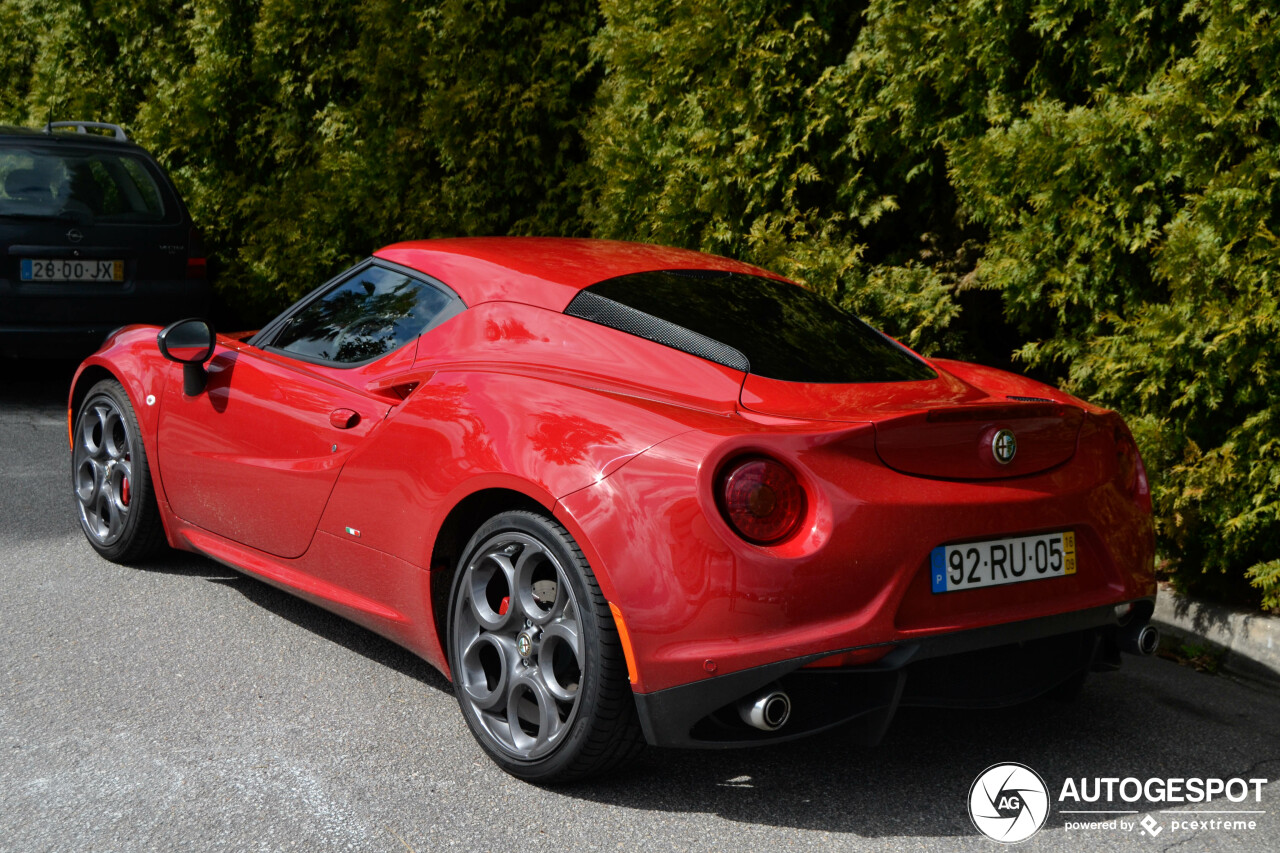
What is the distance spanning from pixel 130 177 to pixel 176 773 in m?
6.33

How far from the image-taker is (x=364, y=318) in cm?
403

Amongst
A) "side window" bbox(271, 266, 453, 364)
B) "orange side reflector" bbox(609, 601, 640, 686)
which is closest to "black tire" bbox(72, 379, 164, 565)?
"side window" bbox(271, 266, 453, 364)

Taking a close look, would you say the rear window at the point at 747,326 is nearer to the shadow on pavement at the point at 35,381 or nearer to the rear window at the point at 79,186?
the rear window at the point at 79,186

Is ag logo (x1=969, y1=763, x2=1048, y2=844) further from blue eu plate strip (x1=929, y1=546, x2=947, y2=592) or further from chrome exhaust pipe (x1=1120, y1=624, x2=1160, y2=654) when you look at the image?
blue eu plate strip (x1=929, y1=546, x2=947, y2=592)

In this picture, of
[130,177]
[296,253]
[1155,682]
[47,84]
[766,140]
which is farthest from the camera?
[47,84]

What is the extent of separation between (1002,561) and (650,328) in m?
1.13

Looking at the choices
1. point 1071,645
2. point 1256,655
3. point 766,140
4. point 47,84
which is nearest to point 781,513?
point 1071,645

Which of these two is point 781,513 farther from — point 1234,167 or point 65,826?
point 1234,167

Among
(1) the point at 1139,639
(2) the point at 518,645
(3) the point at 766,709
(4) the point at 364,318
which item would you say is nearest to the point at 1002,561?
(1) the point at 1139,639

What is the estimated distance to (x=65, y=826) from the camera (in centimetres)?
284

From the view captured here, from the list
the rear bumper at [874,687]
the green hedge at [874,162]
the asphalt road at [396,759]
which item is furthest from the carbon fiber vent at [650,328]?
the green hedge at [874,162]

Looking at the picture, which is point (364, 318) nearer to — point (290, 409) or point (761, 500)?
point (290, 409)

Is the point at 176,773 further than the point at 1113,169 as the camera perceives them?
No

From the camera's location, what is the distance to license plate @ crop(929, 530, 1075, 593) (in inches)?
114
